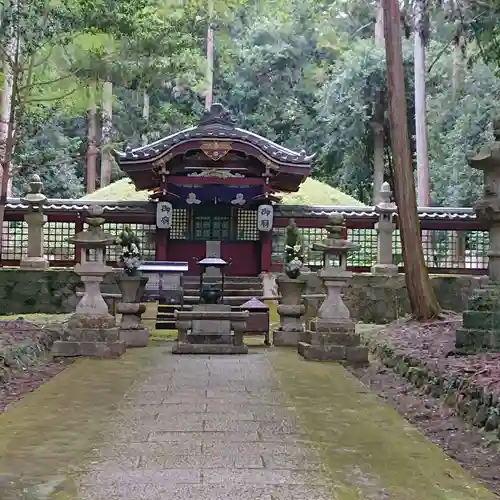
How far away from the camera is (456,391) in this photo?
22.4ft

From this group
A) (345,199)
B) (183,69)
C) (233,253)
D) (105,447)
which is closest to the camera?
(105,447)

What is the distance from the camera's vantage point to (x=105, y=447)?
474 cm

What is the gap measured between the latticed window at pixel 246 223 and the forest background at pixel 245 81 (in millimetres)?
3618

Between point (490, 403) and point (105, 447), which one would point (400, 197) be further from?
point (105, 447)

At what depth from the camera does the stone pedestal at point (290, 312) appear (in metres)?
12.1

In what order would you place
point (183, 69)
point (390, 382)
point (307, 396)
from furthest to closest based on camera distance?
1. point (183, 69)
2. point (390, 382)
3. point (307, 396)

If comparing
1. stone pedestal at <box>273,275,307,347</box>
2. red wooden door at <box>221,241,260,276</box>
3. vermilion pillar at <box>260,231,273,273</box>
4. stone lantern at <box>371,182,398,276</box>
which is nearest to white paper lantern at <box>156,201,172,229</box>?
red wooden door at <box>221,241,260,276</box>

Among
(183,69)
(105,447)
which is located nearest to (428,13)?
(183,69)

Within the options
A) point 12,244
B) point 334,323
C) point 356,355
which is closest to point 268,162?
point 12,244

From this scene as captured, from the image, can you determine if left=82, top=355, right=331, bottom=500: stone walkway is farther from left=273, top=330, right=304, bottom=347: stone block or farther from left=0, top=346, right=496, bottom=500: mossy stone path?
left=273, top=330, right=304, bottom=347: stone block

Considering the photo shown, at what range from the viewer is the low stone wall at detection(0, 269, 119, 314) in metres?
16.1

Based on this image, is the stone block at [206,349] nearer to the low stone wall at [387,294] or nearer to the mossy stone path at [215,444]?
the mossy stone path at [215,444]

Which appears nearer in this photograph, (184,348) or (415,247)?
(184,348)

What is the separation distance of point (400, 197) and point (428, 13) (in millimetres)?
5861
